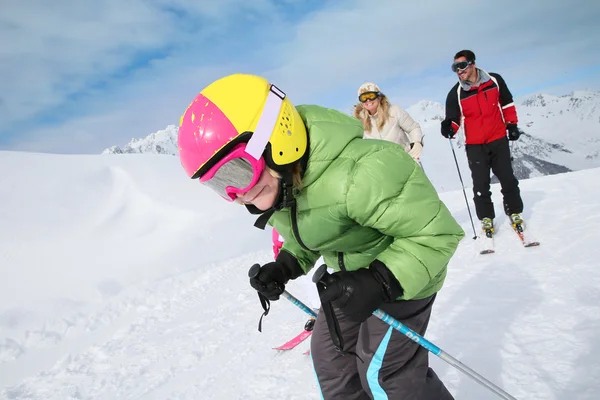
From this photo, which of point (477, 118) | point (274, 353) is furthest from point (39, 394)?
point (477, 118)

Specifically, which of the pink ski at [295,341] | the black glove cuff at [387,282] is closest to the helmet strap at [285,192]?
the black glove cuff at [387,282]

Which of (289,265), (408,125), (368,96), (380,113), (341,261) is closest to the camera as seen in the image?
(341,261)

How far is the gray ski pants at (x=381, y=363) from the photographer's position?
6.34 ft

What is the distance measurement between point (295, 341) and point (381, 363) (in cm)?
235

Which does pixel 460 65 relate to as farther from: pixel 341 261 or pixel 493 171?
pixel 341 261

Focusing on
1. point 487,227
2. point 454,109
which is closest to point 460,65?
point 454,109

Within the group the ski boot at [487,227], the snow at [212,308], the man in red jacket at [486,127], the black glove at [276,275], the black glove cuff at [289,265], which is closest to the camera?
the black glove at [276,275]

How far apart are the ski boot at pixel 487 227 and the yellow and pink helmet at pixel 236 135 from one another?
192 inches

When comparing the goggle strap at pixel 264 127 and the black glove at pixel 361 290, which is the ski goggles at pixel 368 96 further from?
the black glove at pixel 361 290

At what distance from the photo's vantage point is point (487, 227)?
5.91 m

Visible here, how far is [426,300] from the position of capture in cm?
219

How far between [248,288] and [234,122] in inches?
210

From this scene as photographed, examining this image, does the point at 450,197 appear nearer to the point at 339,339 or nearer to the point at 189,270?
the point at 189,270

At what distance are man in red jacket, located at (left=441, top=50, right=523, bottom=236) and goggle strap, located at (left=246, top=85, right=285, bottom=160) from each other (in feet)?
14.7
